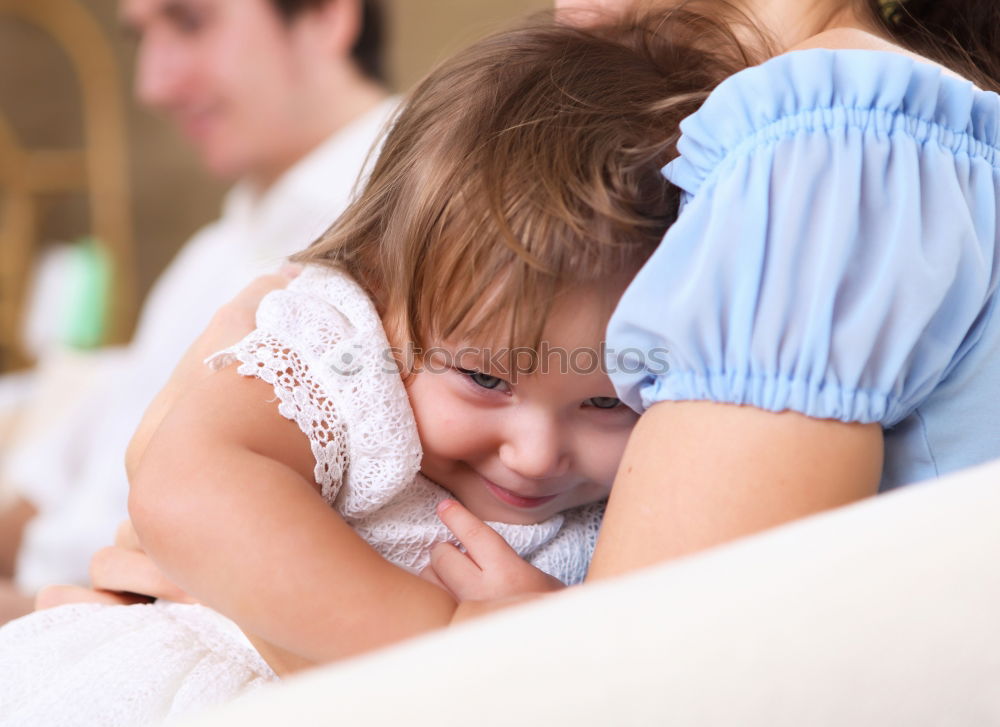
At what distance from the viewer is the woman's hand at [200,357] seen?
0.91m

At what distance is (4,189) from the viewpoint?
11.8 ft

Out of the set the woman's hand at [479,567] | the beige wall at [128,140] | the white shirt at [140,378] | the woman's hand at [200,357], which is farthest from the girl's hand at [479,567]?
the beige wall at [128,140]

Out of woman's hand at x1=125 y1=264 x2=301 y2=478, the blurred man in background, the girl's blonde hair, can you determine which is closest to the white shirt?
the blurred man in background

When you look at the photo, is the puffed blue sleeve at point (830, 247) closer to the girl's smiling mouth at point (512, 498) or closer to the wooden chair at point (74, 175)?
the girl's smiling mouth at point (512, 498)

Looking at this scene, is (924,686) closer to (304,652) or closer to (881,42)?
(304,652)

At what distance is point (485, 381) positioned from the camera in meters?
0.78

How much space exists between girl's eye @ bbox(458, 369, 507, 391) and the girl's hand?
0.10m

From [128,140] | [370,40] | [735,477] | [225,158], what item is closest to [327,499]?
[735,477]

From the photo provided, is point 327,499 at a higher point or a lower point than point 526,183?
lower

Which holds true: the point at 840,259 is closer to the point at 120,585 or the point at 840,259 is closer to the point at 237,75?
the point at 120,585

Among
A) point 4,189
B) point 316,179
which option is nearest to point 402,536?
point 316,179

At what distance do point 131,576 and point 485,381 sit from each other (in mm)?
393

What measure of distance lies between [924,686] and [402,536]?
0.49 m

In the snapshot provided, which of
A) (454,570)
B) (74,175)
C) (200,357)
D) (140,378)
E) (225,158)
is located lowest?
(74,175)
